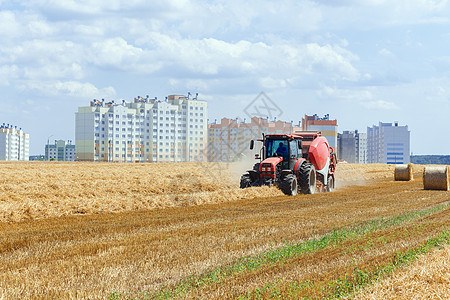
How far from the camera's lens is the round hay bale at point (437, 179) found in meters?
24.5

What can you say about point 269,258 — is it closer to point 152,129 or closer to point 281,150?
point 281,150

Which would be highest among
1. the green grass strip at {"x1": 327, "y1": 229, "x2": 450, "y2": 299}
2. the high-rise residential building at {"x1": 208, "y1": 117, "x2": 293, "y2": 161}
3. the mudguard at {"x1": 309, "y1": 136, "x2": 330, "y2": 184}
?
the high-rise residential building at {"x1": 208, "y1": 117, "x2": 293, "y2": 161}

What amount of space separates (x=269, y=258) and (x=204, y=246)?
1.47 metres

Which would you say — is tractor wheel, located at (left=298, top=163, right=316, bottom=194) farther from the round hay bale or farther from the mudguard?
the round hay bale

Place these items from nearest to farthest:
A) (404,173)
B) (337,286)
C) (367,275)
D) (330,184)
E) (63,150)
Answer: (337,286) → (367,275) → (330,184) → (404,173) → (63,150)

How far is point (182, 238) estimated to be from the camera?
9.97 m

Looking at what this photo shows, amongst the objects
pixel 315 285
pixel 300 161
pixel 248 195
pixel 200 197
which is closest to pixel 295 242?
pixel 315 285

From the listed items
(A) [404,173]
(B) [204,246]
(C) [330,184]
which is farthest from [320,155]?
(B) [204,246]

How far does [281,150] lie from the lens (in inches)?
842

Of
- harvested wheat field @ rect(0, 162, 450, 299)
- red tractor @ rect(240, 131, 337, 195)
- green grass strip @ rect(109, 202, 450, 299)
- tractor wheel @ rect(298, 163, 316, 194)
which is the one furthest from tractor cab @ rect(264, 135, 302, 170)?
green grass strip @ rect(109, 202, 450, 299)

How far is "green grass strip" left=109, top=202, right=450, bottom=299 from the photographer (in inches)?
253

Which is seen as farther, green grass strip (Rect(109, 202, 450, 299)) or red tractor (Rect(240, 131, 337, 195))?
red tractor (Rect(240, 131, 337, 195))

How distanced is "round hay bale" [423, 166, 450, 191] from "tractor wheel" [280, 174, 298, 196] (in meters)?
7.85

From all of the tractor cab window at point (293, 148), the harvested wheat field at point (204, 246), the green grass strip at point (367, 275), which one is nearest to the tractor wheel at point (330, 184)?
the tractor cab window at point (293, 148)
